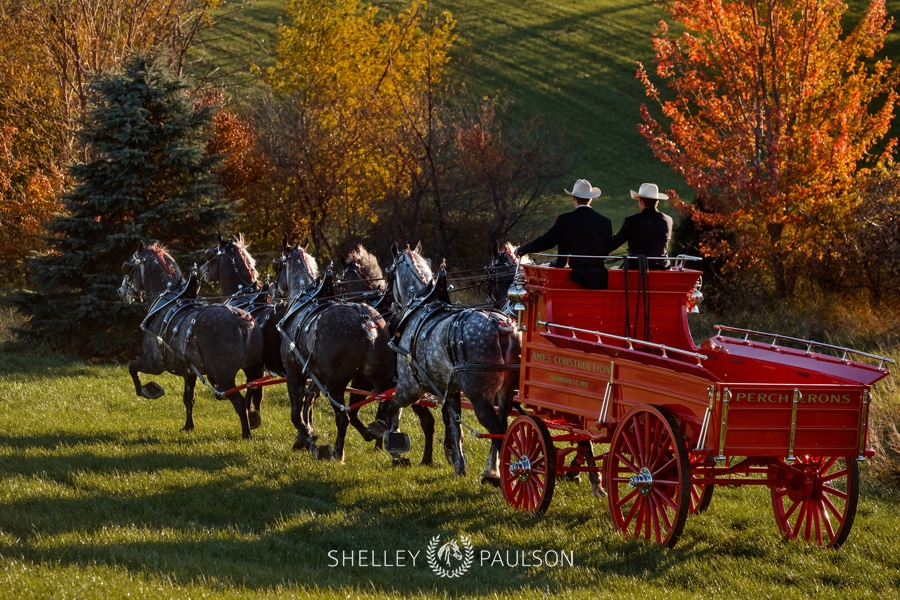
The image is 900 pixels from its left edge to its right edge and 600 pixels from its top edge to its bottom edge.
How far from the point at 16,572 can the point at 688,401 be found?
5082 millimetres

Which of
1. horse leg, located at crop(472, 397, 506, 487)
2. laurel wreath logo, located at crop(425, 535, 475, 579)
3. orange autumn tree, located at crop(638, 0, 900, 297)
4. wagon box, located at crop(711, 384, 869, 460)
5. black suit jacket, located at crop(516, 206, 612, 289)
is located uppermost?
orange autumn tree, located at crop(638, 0, 900, 297)

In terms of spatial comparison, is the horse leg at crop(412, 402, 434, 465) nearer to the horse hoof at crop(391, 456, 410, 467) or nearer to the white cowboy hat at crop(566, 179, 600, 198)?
the horse hoof at crop(391, 456, 410, 467)

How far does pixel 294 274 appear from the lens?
547 inches

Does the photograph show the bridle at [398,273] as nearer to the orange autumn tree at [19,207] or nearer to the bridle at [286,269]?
the bridle at [286,269]

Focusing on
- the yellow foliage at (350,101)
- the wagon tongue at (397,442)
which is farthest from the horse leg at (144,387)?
the yellow foliage at (350,101)

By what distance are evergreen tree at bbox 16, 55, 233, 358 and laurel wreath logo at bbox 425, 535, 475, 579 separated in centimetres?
1397

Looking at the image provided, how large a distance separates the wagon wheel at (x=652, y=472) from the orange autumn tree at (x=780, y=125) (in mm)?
12095

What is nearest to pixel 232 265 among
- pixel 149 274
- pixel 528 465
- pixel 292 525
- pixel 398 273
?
pixel 149 274

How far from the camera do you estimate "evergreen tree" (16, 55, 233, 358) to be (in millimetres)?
20969

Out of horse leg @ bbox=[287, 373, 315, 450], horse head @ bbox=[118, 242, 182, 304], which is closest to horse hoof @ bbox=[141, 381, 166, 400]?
horse head @ bbox=[118, 242, 182, 304]

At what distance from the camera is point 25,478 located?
1046 cm

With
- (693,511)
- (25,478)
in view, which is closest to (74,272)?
(25,478)

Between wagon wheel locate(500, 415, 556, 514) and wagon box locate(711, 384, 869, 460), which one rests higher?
wagon box locate(711, 384, 869, 460)

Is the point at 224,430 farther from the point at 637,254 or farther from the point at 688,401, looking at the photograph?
the point at 688,401
